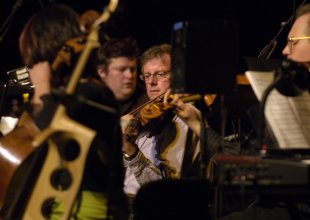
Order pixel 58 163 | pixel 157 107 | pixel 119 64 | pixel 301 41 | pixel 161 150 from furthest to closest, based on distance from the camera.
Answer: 1. pixel 157 107
2. pixel 161 150
3. pixel 301 41
4. pixel 119 64
5. pixel 58 163

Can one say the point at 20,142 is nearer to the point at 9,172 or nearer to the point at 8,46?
the point at 9,172

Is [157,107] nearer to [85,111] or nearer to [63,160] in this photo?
[85,111]

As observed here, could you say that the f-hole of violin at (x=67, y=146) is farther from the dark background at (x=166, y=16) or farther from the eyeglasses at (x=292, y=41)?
the dark background at (x=166, y=16)

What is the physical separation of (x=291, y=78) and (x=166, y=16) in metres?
3.34

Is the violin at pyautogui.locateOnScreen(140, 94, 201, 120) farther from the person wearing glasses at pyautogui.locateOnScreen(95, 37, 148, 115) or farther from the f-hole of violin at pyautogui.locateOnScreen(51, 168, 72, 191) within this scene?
the f-hole of violin at pyautogui.locateOnScreen(51, 168, 72, 191)

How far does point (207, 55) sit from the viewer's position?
A: 226 cm

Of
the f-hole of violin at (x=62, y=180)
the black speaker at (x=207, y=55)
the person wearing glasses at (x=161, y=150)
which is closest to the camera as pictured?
the f-hole of violin at (x=62, y=180)

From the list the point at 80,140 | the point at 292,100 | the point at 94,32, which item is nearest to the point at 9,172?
the point at 80,140

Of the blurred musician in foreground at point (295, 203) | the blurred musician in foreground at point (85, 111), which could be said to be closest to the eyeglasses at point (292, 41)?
the blurred musician in foreground at point (295, 203)

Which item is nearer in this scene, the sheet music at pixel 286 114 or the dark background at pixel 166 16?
the sheet music at pixel 286 114

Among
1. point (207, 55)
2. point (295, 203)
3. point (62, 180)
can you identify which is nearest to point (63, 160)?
point (62, 180)

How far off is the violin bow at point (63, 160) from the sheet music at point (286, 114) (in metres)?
0.83

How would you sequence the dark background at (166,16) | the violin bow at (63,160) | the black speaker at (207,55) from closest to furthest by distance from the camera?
1. the violin bow at (63,160)
2. the black speaker at (207,55)
3. the dark background at (166,16)

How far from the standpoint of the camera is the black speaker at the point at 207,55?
88.2 inches
